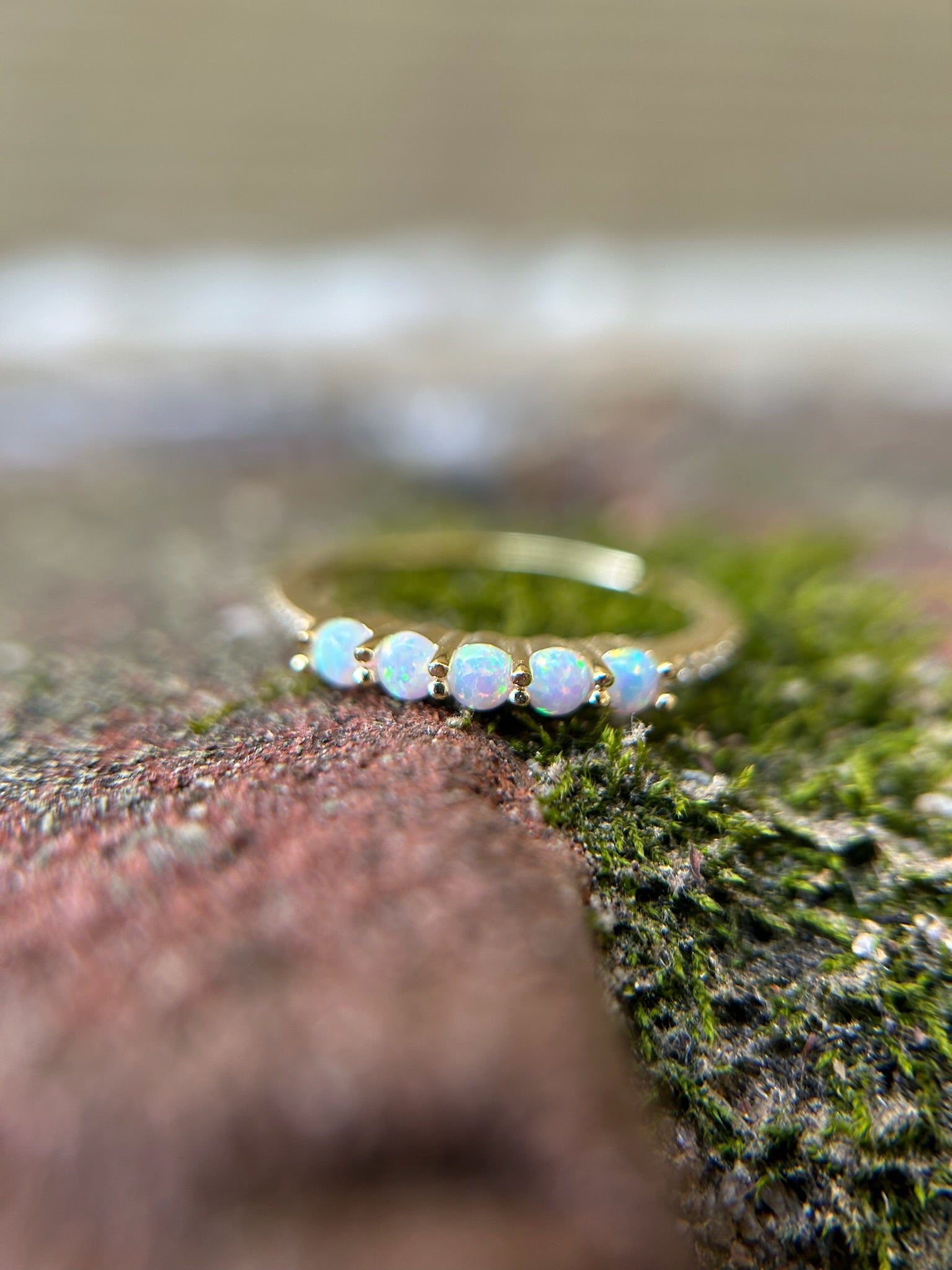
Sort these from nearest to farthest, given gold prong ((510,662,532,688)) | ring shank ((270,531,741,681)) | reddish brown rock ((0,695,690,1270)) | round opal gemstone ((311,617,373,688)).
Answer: reddish brown rock ((0,695,690,1270)) < gold prong ((510,662,532,688)) < round opal gemstone ((311,617,373,688)) < ring shank ((270,531,741,681))

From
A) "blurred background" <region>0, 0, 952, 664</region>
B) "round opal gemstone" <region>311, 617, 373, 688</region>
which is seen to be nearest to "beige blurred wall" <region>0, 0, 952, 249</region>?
"blurred background" <region>0, 0, 952, 664</region>

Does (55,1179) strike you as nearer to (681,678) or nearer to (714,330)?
(681,678)

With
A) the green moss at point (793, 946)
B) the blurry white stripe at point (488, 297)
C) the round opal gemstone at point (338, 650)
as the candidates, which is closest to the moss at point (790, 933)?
the green moss at point (793, 946)

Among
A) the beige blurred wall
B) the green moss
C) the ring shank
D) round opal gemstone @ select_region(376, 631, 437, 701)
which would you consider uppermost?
the beige blurred wall

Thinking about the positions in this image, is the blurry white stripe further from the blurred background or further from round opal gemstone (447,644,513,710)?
round opal gemstone (447,644,513,710)

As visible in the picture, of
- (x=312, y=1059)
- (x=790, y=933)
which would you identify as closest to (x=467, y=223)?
(x=790, y=933)

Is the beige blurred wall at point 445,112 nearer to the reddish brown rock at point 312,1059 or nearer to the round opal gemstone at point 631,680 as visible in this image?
the round opal gemstone at point 631,680
